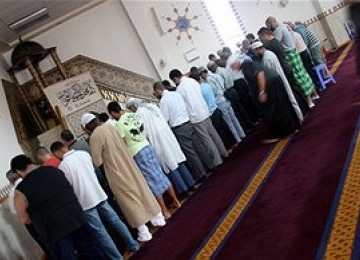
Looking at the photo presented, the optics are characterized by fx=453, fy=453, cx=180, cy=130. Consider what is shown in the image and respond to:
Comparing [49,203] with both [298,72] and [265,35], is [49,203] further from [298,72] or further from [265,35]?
[298,72]

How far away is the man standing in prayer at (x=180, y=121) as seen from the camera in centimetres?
521

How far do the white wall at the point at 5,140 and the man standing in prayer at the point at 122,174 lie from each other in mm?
2417

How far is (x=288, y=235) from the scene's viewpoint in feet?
8.83

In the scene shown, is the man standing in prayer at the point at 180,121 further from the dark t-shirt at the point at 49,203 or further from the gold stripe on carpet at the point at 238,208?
the dark t-shirt at the point at 49,203

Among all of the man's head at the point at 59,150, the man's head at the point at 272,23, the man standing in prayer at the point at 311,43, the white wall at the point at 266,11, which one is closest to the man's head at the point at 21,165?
the man's head at the point at 59,150

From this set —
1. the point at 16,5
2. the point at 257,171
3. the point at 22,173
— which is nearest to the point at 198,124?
the point at 257,171

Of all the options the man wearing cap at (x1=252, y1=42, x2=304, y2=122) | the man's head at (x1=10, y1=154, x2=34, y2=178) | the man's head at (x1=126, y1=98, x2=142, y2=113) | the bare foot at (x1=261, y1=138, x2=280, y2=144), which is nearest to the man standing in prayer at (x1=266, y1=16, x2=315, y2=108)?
the man wearing cap at (x1=252, y1=42, x2=304, y2=122)

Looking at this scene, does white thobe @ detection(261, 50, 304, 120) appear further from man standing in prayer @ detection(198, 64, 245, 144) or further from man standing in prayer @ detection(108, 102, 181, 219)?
man standing in prayer @ detection(108, 102, 181, 219)

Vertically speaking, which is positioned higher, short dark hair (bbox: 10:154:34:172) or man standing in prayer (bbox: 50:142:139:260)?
short dark hair (bbox: 10:154:34:172)

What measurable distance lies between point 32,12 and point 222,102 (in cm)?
458

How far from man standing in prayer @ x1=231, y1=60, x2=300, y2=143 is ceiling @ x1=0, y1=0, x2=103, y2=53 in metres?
4.60

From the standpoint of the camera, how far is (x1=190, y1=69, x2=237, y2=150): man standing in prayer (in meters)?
5.75

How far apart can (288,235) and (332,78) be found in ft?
14.9

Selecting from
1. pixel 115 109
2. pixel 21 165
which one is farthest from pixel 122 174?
pixel 21 165
